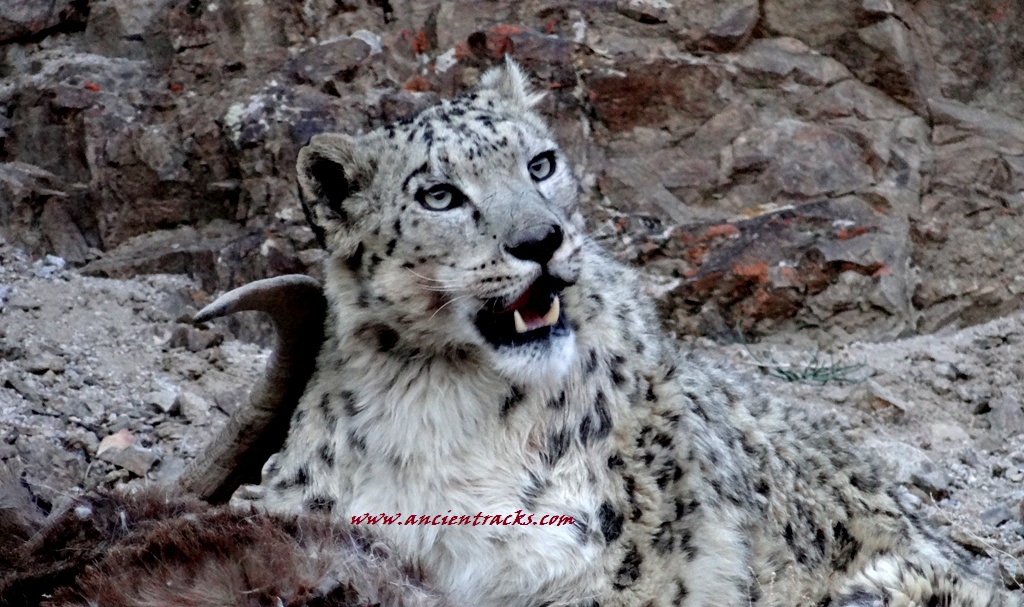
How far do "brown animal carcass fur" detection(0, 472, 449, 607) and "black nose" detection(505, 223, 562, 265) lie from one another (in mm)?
1131

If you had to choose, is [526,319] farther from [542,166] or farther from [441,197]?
[542,166]

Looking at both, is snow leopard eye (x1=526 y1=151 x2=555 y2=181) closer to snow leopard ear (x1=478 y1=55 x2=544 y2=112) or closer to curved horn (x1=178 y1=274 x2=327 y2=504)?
snow leopard ear (x1=478 y1=55 x2=544 y2=112)

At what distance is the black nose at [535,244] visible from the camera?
163 inches

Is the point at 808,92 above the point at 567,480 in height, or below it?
below

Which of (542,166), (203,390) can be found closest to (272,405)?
(542,166)

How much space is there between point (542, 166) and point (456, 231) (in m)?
0.61

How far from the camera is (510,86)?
526 cm

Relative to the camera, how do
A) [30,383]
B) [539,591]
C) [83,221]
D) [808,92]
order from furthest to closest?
1. [808,92]
2. [83,221]
3. [30,383]
4. [539,591]

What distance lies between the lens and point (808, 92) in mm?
8734

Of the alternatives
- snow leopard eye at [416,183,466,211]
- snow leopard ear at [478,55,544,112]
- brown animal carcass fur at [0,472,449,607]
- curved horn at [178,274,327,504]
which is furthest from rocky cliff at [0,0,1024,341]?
brown animal carcass fur at [0,472,449,607]

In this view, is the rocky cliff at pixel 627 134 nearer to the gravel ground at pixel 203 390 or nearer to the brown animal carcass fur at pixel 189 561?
the gravel ground at pixel 203 390

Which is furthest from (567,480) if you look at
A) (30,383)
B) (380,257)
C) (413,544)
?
(30,383)

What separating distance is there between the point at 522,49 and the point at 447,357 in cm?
435

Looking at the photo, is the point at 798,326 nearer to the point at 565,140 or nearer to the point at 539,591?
the point at 565,140
